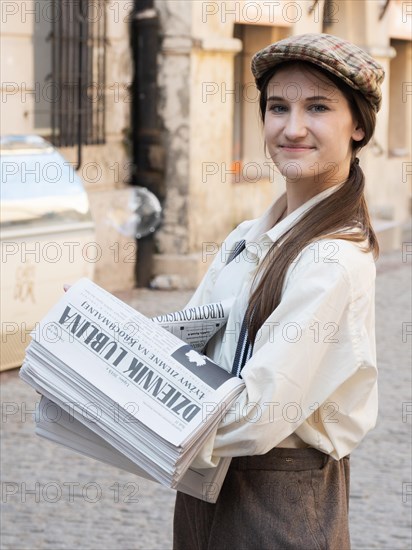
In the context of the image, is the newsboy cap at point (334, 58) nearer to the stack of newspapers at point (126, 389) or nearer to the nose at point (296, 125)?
the nose at point (296, 125)

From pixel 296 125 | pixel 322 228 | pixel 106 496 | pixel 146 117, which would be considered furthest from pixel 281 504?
pixel 146 117

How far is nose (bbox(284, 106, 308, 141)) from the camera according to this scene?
7.07 feet

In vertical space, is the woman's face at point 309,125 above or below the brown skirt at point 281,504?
above

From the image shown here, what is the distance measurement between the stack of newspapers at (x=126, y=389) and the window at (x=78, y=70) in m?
6.54

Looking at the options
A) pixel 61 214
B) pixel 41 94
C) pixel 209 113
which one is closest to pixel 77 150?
pixel 41 94

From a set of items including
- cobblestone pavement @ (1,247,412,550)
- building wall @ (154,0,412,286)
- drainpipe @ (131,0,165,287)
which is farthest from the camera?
building wall @ (154,0,412,286)

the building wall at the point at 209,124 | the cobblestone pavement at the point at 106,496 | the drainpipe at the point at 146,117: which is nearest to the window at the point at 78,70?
the drainpipe at the point at 146,117

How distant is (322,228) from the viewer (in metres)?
2.14

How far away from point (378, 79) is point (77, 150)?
22.0 ft

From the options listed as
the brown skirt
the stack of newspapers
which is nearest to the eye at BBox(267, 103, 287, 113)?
the stack of newspapers

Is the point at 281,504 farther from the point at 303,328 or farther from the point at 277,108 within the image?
the point at 277,108

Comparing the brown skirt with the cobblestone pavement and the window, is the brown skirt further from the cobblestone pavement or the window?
the window

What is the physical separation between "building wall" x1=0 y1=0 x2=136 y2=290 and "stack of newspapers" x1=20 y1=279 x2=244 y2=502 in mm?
6184

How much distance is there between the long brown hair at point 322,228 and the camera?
2.12 m
